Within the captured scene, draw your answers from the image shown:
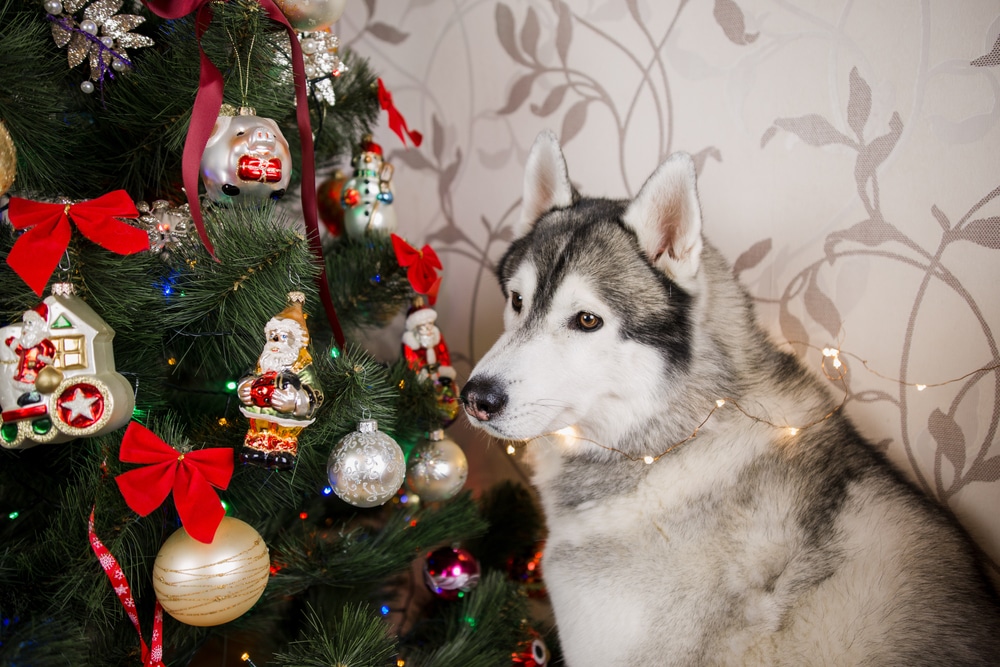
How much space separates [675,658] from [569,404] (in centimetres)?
49

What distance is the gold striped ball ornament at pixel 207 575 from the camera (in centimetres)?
99

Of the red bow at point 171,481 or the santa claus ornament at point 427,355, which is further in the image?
the santa claus ornament at point 427,355

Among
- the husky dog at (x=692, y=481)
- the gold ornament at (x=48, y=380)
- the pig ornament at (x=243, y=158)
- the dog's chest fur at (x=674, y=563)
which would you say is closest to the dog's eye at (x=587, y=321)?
the husky dog at (x=692, y=481)

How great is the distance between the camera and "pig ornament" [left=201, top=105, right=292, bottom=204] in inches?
43.0

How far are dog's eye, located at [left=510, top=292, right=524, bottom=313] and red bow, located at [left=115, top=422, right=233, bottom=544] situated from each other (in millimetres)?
713

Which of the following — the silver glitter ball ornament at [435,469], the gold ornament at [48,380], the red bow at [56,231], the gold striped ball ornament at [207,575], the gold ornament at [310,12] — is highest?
the gold ornament at [310,12]

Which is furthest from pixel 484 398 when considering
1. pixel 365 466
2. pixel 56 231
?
pixel 56 231

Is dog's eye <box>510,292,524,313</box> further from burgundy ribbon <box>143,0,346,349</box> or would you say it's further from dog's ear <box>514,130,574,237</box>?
burgundy ribbon <box>143,0,346,349</box>

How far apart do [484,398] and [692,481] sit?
0.44 metres

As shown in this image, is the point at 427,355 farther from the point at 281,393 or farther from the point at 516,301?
the point at 281,393

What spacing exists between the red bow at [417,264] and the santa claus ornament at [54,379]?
24.7 inches

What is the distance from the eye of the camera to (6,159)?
95cm

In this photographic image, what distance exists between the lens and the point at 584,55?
176cm

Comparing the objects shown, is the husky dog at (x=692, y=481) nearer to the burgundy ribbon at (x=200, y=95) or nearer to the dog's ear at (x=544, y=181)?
the dog's ear at (x=544, y=181)
